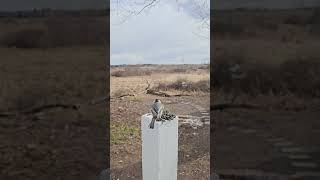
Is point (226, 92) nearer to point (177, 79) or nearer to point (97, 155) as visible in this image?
Answer: point (177, 79)

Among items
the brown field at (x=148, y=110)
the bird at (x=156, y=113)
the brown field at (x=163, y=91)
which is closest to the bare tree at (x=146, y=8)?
the brown field at (x=163, y=91)

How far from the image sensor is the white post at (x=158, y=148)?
2447 mm

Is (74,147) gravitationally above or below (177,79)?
below

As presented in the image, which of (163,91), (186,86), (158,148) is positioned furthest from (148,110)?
(158,148)

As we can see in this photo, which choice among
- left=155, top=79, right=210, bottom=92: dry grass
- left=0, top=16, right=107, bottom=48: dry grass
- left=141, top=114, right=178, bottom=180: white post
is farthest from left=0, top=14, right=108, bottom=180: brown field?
left=141, top=114, right=178, bottom=180: white post

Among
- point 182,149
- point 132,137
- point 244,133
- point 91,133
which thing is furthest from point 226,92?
point 91,133

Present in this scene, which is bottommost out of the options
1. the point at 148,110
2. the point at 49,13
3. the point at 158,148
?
the point at 158,148

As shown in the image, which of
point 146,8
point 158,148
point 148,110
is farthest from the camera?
point 148,110

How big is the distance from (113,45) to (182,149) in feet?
3.35

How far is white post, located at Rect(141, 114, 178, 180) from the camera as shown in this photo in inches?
96.3

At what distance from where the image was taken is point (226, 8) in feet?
11.0

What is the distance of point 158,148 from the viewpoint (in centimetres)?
245

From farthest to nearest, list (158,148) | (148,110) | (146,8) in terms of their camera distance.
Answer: (148,110), (146,8), (158,148)

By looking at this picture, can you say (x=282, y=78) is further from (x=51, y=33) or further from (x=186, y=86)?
(x=51, y=33)
